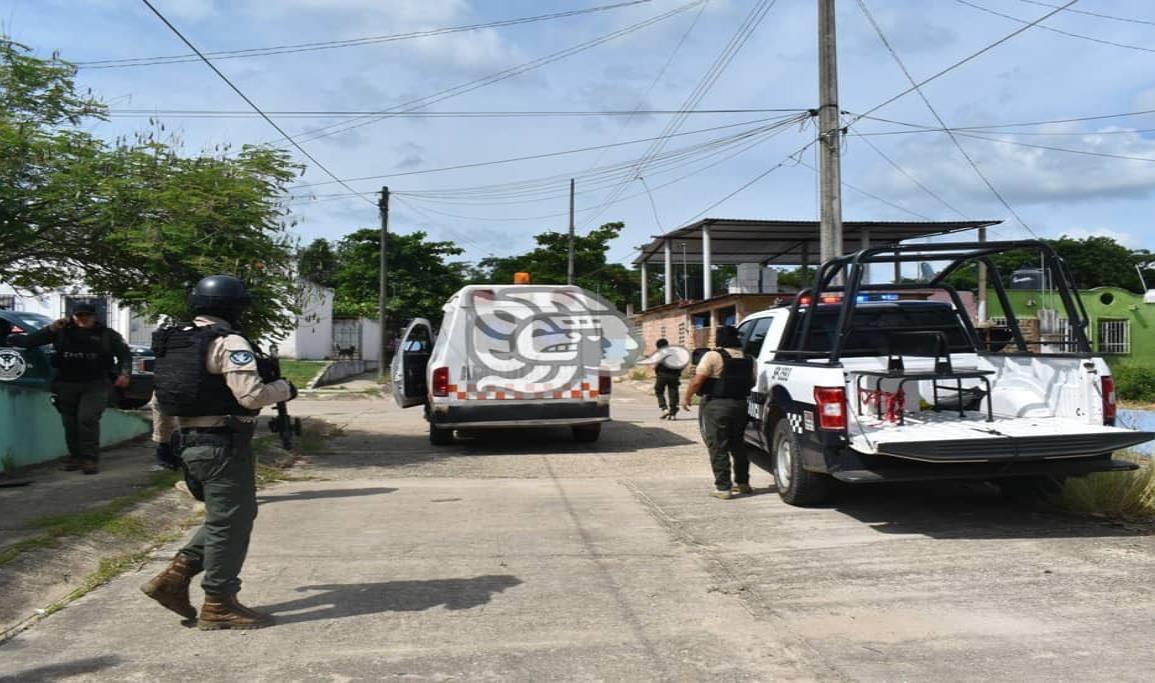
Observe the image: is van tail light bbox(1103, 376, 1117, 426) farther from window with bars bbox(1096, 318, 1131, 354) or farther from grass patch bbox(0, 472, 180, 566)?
window with bars bbox(1096, 318, 1131, 354)

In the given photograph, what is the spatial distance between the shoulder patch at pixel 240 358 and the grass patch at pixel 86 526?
2.03m

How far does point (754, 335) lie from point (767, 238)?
2185cm

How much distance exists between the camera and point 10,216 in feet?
27.9

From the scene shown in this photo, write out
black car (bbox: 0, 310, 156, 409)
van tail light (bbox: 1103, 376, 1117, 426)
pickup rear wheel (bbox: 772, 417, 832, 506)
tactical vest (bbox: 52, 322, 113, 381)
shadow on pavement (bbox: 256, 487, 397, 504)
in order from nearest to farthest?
van tail light (bbox: 1103, 376, 1117, 426)
pickup rear wheel (bbox: 772, 417, 832, 506)
shadow on pavement (bbox: 256, 487, 397, 504)
tactical vest (bbox: 52, 322, 113, 381)
black car (bbox: 0, 310, 156, 409)

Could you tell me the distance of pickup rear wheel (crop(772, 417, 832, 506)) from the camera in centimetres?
714

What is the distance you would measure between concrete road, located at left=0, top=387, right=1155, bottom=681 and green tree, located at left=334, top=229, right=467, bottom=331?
130 feet

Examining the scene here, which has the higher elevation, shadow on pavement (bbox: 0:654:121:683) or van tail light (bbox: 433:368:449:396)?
van tail light (bbox: 433:368:449:396)

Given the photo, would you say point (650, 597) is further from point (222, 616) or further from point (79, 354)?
point (79, 354)

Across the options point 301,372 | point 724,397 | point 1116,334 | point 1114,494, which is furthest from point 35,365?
point 1116,334

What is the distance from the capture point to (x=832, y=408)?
21.2 ft

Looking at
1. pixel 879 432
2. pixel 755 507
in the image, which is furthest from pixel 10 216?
pixel 879 432

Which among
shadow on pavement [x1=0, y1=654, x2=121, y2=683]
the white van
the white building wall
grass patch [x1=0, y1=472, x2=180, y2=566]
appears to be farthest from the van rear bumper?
the white building wall

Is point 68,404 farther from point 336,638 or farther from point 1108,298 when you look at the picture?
point 1108,298

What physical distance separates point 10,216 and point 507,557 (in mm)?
5926
